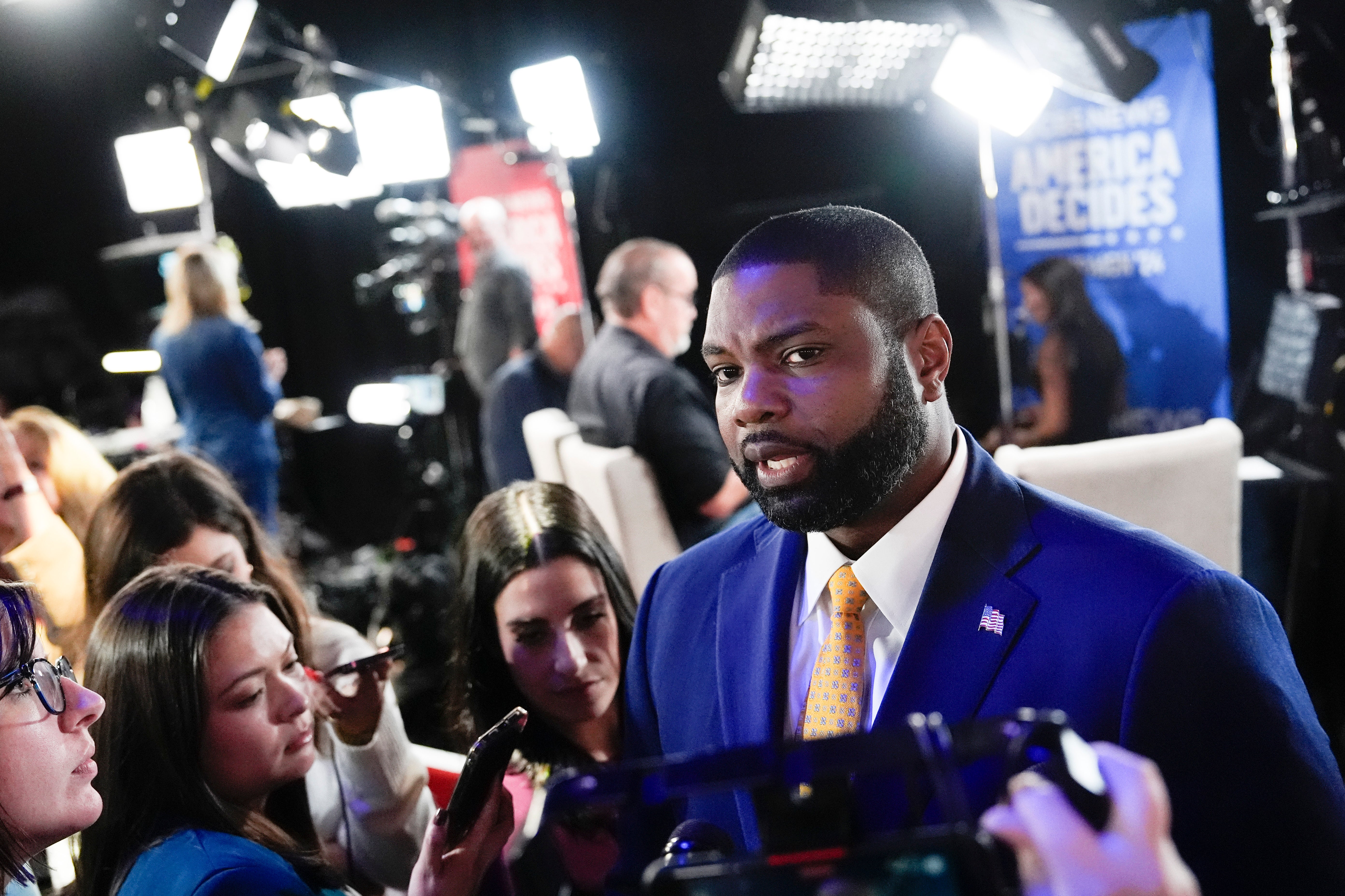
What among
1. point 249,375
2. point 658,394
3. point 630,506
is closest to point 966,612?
point 630,506

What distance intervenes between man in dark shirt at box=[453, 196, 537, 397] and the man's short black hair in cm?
456

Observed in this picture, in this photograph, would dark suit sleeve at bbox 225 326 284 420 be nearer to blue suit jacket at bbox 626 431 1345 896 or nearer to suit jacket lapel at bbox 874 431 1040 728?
blue suit jacket at bbox 626 431 1345 896

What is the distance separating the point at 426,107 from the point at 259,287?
286cm

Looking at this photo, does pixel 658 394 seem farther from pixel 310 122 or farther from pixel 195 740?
pixel 310 122

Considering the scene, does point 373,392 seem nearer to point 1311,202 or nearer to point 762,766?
point 1311,202

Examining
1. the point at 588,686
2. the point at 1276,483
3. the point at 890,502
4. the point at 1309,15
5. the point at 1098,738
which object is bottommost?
the point at 1276,483

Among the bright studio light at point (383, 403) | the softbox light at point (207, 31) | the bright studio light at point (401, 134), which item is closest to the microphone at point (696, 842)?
the softbox light at point (207, 31)

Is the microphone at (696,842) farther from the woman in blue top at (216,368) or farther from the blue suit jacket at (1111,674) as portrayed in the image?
the woman in blue top at (216,368)

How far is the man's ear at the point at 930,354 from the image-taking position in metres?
1.21

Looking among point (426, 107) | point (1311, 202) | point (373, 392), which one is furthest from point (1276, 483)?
point (373, 392)

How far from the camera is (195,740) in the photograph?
1.51 metres

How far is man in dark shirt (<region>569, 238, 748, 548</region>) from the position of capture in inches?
138

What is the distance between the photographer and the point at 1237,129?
4.17 metres

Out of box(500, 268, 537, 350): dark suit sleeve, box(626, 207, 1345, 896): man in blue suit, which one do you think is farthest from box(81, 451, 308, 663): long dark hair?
box(500, 268, 537, 350): dark suit sleeve
